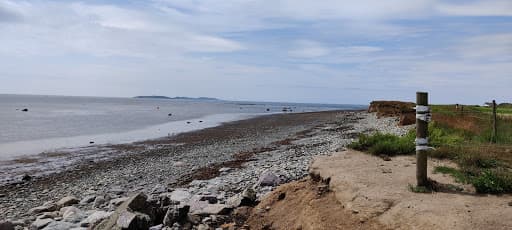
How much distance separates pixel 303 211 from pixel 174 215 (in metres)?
2.82

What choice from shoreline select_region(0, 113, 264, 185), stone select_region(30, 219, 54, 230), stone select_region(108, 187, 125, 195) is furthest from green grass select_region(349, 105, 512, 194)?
shoreline select_region(0, 113, 264, 185)

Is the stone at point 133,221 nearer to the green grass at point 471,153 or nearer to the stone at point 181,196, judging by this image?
the stone at point 181,196

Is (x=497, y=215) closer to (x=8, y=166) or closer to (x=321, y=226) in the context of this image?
(x=321, y=226)

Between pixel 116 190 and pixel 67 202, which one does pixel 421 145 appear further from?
pixel 116 190

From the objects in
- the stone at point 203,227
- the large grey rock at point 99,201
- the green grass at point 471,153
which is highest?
the green grass at point 471,153

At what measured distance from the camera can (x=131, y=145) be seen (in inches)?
1258

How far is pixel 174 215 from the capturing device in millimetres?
9531

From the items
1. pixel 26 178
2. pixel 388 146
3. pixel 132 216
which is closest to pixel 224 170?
pixel 388 146

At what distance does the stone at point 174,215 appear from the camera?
949 cm

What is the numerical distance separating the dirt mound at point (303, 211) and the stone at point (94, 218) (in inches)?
A: 146

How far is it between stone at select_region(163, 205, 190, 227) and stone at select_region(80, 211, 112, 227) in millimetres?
1947

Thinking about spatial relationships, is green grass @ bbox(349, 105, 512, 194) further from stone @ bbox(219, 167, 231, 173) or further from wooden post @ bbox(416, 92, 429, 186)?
stone @ bbox(219, 167, 231, 173)

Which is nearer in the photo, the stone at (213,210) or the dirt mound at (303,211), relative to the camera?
the dirt mound at (303,211)

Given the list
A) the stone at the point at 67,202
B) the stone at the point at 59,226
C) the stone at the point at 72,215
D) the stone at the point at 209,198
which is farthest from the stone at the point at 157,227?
the stone at the point at 67,202
